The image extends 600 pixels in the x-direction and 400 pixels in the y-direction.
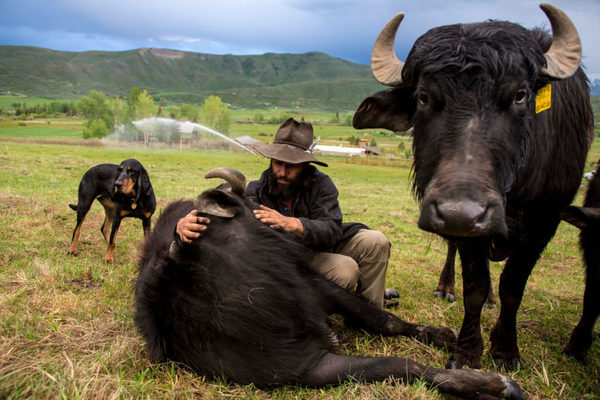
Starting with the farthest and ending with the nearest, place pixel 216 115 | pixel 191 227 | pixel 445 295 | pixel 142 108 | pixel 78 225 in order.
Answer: pixel 216 115 < pixel 142 108 < pixel 78 225 < pixel 445 295 < pixel 191 227

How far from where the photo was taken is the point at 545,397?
273 centimetres

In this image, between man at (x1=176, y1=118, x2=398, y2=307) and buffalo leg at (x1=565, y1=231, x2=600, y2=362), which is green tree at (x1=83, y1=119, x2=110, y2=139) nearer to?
man at (x1=176, y1=118, x2=398, y2=307)

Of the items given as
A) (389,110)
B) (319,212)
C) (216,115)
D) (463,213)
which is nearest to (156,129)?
(216,115)

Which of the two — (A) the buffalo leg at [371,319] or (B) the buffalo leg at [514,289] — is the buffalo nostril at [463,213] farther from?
(B) the buffalo leg at [514,289]

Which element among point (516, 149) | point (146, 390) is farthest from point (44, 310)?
point (516, 149)

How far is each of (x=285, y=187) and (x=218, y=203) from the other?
3.35ft

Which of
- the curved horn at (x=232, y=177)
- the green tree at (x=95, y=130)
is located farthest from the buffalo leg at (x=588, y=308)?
the green tree at (x=95, y=130)

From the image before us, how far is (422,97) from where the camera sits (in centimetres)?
260

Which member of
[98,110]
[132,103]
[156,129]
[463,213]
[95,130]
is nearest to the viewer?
[463,213]

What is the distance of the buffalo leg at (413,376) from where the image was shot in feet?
8.35

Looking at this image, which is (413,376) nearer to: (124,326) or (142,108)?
(124,326)

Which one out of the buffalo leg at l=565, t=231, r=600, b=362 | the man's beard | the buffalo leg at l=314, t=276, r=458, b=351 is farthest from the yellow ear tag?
the man's beard

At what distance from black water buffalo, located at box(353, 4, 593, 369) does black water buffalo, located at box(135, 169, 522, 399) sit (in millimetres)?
786

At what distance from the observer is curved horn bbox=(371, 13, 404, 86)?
2973mm
